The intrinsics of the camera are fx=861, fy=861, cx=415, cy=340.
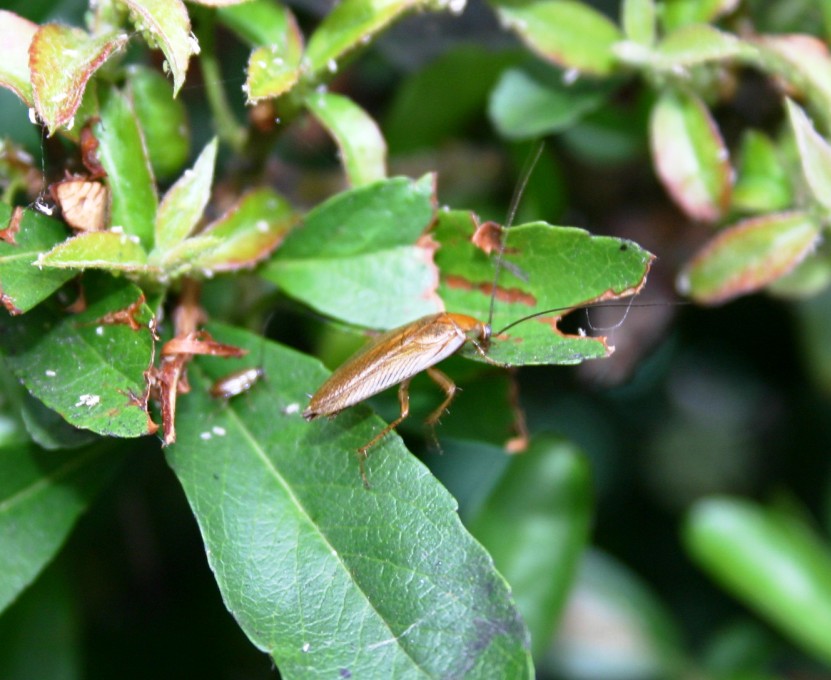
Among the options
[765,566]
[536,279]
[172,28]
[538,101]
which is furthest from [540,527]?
[172,28]

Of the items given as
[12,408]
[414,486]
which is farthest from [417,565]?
[12,408]

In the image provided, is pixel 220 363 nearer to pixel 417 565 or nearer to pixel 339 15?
pixel 417 565

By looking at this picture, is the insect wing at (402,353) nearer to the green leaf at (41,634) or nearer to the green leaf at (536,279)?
the green leaf at (536,279)

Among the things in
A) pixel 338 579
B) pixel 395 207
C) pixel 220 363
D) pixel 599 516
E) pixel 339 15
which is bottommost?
pixel 599 516

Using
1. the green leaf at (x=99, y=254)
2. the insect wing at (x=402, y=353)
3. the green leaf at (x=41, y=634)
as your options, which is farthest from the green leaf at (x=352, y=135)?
the green leaf at (x=41, y=634)

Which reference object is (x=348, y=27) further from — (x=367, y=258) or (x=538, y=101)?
(x=538, y=101)

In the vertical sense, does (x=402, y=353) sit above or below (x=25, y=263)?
below
